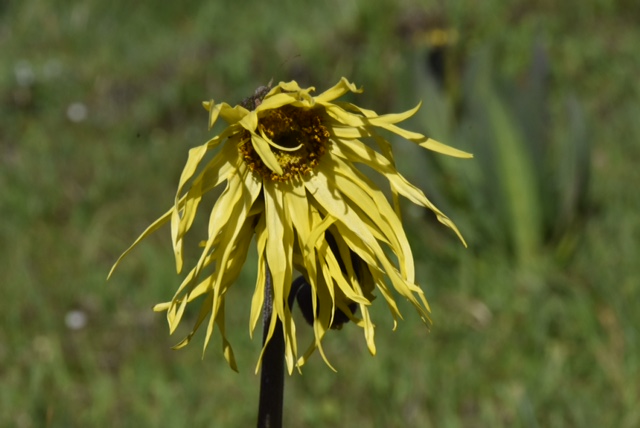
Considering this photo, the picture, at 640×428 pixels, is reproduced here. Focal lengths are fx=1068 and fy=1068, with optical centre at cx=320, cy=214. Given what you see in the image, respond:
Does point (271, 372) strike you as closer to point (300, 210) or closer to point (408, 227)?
point (300, 210)

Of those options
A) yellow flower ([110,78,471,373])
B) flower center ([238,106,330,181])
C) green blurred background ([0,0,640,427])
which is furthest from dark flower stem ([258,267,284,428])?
green blurred background ([0,0,640,427])

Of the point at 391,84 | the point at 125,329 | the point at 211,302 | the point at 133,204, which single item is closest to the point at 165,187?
the point at 133,204

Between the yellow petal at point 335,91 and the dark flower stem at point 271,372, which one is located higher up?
the yellow petal at point 335,91

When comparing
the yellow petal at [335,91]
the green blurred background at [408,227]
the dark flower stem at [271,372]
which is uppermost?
the yellow petal at [335,91]

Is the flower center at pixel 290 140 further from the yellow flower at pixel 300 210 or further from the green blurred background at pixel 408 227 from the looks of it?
the green blurred background at pixel 408 227

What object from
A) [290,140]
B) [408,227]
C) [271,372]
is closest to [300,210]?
[290,140]

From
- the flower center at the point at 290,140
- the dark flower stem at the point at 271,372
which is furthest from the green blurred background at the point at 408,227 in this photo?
the flower center at the point at 290,140

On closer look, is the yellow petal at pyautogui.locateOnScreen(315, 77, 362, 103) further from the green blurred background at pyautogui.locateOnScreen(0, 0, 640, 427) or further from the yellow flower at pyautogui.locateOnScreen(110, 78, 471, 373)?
the green blurred background at pyautogui.locateOnScreen(0, 0, 640, 427)
